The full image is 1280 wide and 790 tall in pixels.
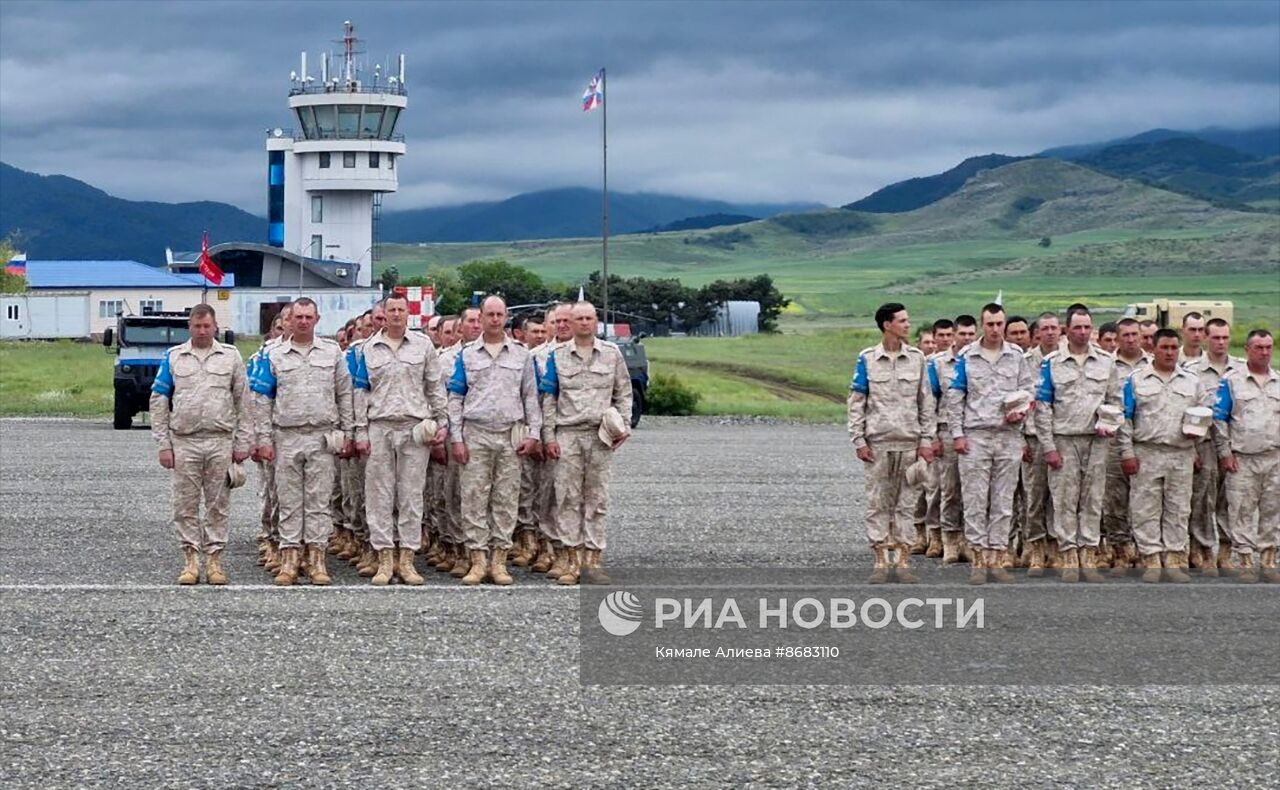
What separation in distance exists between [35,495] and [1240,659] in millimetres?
14396

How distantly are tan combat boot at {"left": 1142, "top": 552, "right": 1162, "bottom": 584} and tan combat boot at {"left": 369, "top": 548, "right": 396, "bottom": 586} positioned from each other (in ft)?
19.5

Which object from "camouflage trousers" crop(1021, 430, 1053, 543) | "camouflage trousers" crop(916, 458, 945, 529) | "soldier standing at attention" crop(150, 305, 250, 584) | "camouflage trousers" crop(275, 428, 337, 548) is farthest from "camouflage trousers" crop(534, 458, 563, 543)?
"camouflage trousers" crop(1021, 430, 1053, 543)

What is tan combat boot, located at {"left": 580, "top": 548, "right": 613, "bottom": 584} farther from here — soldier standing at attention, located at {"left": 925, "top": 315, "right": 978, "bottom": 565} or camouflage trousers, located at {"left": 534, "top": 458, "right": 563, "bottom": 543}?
soldier standing at attention, located at {"left": 925, "top": 315, "right": 978, "bottom": 565}

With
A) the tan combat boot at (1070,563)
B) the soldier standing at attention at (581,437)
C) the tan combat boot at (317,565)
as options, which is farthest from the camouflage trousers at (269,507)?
the tan combat boot at (1070,563)

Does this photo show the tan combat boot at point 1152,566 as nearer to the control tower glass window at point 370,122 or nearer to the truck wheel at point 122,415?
the truck wheel at point 122,415

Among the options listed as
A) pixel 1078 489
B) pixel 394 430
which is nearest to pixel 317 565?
pixel 394 430

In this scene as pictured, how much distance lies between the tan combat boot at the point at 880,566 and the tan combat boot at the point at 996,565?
0.85 metres

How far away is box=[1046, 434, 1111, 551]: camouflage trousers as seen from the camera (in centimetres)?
1484

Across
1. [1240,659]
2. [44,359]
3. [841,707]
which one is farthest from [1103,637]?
[44,359]

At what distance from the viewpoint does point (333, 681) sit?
1091cm

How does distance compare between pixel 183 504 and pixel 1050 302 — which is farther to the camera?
pixel 1050 302

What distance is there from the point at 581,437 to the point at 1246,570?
548 centimetres

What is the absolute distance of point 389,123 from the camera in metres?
104

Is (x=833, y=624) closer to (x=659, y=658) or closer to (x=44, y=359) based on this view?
(x=659, y=658)
